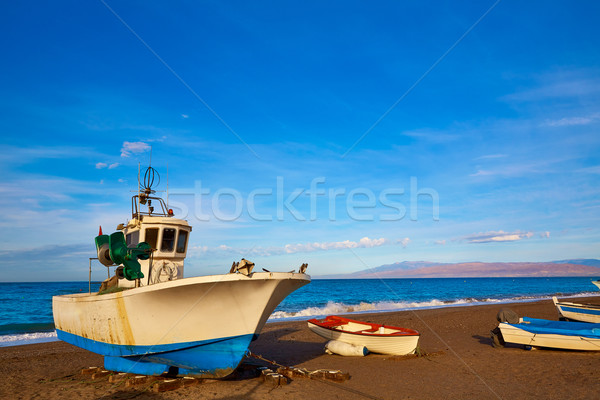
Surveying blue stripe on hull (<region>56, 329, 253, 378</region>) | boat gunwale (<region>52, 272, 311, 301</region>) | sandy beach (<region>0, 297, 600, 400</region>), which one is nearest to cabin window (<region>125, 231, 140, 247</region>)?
boat gunwale (<region>52, 272, 311, 301</region>)

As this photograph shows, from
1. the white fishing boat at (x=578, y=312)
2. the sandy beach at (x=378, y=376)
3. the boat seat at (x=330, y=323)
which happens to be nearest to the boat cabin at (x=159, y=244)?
the sandy beach at (x=378, y=376)

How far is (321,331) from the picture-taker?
46.6 ft

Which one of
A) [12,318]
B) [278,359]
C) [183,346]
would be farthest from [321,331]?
[12,318]

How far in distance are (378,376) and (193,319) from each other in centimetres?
509

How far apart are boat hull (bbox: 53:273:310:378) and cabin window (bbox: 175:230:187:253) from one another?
6.97ft

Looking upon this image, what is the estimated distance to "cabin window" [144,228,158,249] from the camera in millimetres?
10547

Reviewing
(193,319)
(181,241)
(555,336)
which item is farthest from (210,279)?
(555,336)

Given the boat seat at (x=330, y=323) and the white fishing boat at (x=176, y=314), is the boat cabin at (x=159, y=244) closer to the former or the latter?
the white fishing boat at (x=176, y=314)

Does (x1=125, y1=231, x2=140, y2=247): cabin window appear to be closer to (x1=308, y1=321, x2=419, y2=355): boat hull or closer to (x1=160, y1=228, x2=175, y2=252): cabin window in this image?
(x1=160, y1=228, x2=175, y2=252): cabin window

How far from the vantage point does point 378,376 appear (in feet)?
35.3

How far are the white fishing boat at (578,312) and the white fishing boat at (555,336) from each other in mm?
4140

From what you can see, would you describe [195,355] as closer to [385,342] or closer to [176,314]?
[176,314]

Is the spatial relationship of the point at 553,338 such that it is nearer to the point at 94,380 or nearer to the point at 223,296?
the point at 223,296

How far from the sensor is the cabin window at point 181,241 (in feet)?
35.7
